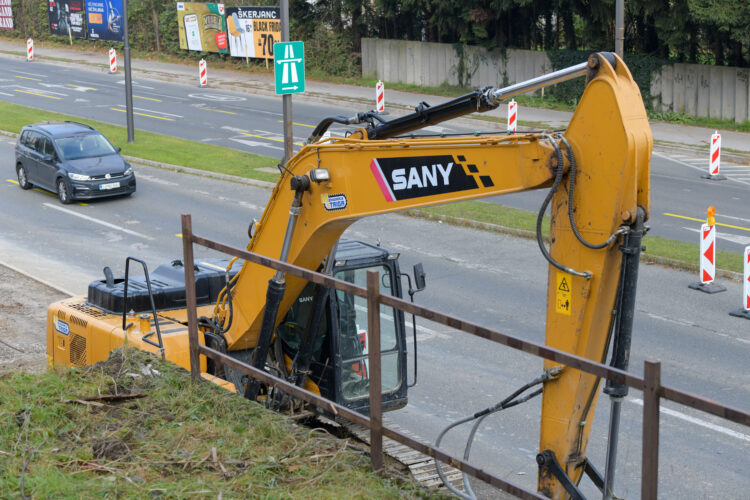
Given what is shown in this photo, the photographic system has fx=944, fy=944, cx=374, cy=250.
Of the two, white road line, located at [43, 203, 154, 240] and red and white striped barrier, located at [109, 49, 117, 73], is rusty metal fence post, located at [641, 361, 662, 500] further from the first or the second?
red and white striped barrier, located at [109, 49, 117, 73]

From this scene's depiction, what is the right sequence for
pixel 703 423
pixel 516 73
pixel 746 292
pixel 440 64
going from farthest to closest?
pixel 440 64 < pixel 516 73 < pixel 746 292 < pixel 703 423

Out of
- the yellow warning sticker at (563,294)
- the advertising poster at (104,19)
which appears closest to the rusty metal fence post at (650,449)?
the yellow warning sticker at (563,294)

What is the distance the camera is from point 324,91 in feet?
140

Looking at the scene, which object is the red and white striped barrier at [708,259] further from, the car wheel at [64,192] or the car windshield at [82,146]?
the car windshield at [82,146]

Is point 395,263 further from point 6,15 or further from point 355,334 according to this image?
point 6,15

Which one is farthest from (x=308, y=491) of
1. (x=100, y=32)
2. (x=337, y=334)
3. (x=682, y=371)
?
(x=100, y=32)

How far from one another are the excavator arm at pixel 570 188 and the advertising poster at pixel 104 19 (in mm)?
51018

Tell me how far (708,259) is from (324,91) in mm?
29797

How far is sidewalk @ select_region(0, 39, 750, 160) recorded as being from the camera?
30.9 metres

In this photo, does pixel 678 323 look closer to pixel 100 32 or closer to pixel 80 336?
pixel 80 336

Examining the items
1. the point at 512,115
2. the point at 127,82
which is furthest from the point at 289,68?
the point at 512,115

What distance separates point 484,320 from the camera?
13.6 m

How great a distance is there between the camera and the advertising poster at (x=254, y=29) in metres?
48.4

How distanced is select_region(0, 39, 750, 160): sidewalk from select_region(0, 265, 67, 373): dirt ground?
20.9 m
